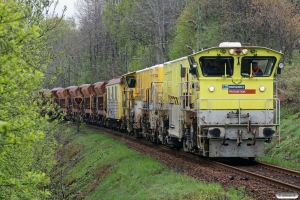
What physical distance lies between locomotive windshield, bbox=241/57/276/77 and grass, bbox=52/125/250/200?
3.89 m

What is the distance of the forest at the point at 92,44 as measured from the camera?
22.5 ft

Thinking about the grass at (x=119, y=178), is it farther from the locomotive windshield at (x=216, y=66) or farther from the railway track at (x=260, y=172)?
the locomotive windshield at (x=216, y=66)

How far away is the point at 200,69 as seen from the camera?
16125 millimetres

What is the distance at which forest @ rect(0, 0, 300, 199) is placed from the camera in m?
6.84

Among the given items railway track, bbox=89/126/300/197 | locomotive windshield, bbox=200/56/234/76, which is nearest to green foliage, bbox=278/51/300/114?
railway track, bbox=89/126/300/197

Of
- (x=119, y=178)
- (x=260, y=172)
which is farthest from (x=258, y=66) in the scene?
(x=119, y=178)

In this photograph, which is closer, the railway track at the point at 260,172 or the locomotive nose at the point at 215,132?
the railway track at the point at 260,172

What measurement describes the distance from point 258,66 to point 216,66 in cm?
131

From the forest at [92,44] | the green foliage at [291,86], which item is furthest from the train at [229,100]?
the green foliage at [291,86]

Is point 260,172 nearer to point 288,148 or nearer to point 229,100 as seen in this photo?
point 229,100

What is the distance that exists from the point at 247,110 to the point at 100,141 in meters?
14.8

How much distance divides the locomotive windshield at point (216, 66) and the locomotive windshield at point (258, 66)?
0.43 m

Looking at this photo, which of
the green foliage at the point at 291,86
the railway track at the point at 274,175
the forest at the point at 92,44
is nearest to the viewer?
the forest at the point at 92,44

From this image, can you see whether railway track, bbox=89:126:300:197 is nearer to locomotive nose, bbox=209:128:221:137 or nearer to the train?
the train
